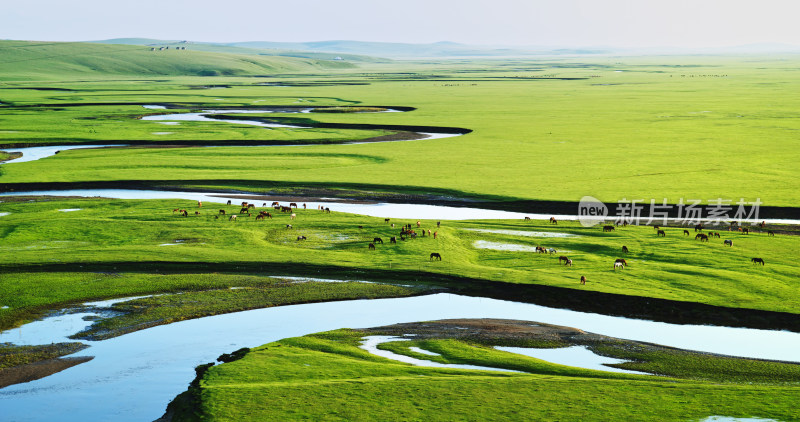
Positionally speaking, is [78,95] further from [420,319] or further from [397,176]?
[420,319]

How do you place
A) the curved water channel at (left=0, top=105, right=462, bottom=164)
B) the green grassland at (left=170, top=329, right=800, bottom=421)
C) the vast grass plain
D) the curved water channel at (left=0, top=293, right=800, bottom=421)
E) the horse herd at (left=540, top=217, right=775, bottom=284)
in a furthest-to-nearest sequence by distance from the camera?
1. the curved water channel at (left=0, top=105, right=462, bottom=164)
2. the horse herd at (left=540, top=217, right=775, bottom=284)
3. the curved water channel at (left=0, top=293, right=800, bottom=421)
4. the vast grass plain
5. the green grassland at (left=170, top=329, right=800, bottom=421)

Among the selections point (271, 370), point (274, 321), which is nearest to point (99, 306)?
point (274, 321)

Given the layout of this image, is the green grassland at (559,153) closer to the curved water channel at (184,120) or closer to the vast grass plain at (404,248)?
the vast grass plain at (404,248)

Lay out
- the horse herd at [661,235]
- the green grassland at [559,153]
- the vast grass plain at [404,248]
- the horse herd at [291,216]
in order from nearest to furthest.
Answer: the vast grass plain at [404,248] < the horse herd at [661,235] < the horse herd at [291,216] < the green grassland at [559,153]

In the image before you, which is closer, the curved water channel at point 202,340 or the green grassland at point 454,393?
the green grassland at point 454,393

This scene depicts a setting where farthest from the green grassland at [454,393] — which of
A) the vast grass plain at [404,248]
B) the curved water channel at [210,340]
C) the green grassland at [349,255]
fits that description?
the green grassland at [349,255]

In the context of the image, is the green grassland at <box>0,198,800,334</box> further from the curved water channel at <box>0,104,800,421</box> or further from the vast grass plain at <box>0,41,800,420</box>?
the curved water channel at <box>0,104,800,421</box>

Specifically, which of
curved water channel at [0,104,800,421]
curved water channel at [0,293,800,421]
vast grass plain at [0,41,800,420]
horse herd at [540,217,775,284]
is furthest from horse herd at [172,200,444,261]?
curved water channel at [0,104,800,421]
